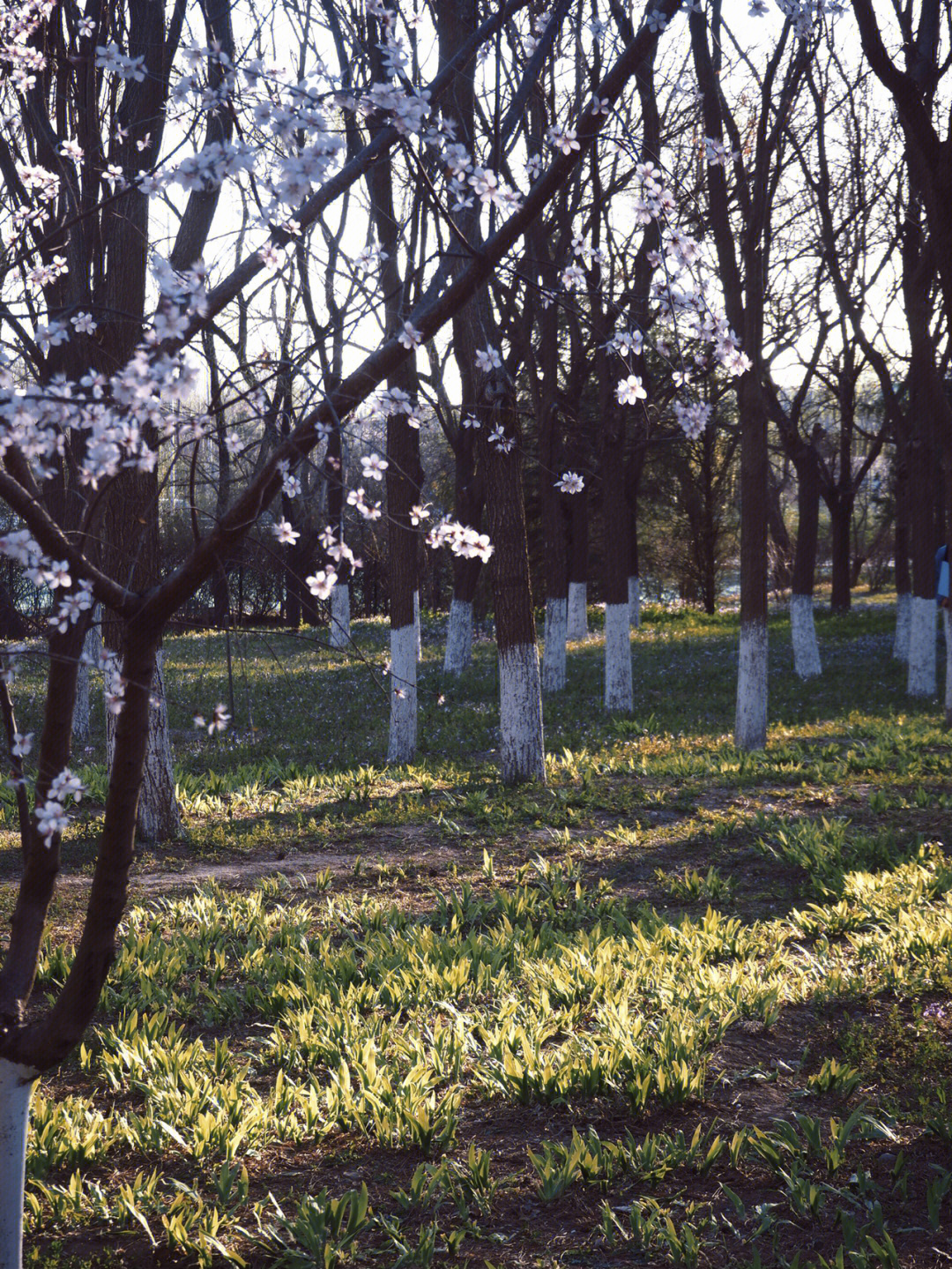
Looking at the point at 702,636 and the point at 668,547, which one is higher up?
the point at 668,547

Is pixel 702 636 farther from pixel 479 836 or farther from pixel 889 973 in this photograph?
pixel 889 973

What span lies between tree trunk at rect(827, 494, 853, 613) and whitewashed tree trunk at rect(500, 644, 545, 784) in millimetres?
13492

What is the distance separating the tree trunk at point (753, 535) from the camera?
9.41m

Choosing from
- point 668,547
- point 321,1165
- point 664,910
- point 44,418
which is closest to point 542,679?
point 664,910

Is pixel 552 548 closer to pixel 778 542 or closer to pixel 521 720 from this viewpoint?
pixel 521 720

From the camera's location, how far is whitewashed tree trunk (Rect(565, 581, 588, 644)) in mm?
19281

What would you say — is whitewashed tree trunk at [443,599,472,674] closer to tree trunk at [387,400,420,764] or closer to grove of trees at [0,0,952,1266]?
grove of trees at [0,0,952,1266]

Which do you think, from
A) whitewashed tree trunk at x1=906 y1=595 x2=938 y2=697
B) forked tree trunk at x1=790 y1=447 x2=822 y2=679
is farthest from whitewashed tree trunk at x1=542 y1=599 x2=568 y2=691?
whitewashed tree trunk at x1=906 y1=595 x2=938 y2=697

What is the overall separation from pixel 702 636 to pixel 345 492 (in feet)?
56.7

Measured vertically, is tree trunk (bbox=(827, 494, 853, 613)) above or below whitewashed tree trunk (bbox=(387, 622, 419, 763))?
above

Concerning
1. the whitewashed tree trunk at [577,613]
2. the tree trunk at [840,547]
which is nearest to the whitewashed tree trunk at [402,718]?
the whitewashed tree trunk at [577,613]

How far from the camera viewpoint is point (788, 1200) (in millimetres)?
2812

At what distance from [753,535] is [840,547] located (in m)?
13.1

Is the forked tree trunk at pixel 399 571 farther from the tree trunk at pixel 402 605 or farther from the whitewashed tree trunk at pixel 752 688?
the whitewashed tree trunk at pixel 752 688
